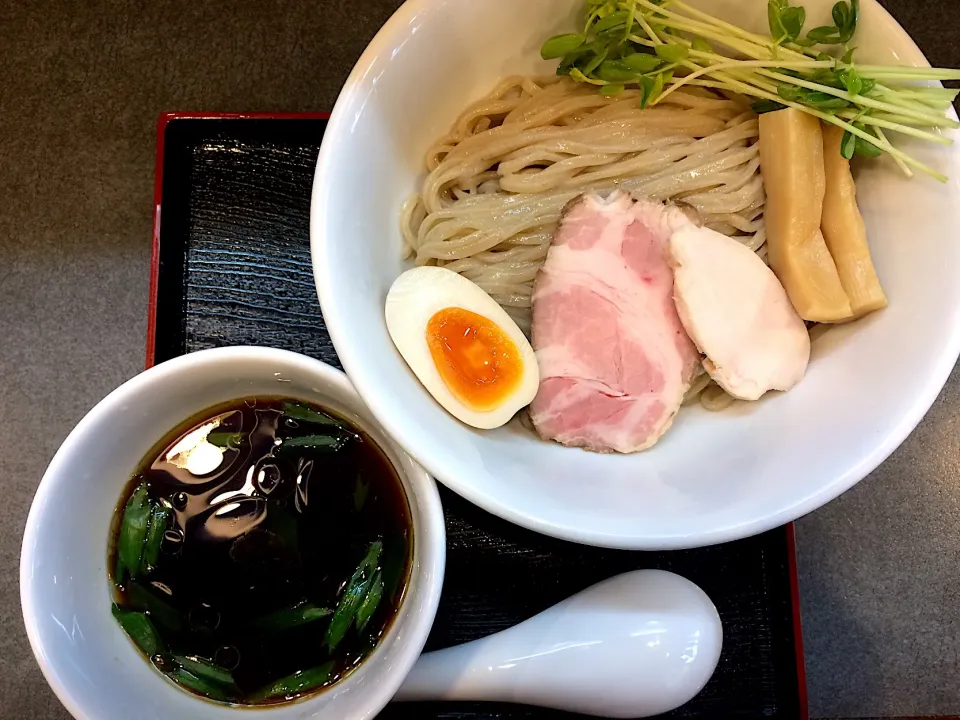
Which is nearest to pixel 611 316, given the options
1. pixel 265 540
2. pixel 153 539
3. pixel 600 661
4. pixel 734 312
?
pixel 734 312

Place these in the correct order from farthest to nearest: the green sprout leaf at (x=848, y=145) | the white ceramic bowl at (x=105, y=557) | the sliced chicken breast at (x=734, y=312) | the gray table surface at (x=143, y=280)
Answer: the gray table surface at (x=143, y=280), the sliced chicken breast at (x=734, y=312), the green sprout leaf at (x=848, y=145), the white ceramic bowl at (x=105, y=557)

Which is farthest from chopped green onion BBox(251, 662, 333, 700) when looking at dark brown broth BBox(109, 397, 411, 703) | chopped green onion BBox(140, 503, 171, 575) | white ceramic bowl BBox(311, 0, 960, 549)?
white ceramic bowl BBox(311, 0, 960, 549)

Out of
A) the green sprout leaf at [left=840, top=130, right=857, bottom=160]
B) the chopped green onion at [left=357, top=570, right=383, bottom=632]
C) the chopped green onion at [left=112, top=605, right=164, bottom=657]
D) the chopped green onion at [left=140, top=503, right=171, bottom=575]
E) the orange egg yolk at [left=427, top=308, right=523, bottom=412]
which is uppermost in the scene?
the green sprout leaf at [left=840, top=130, right=857, bottom=160]

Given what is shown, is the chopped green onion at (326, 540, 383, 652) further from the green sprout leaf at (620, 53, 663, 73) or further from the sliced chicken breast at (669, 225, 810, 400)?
the green sprout leaf at (620, 53, 663, 73)

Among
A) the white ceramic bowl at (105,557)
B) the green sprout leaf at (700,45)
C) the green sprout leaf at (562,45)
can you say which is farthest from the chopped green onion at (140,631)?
the green sprout leaf at (700,45)

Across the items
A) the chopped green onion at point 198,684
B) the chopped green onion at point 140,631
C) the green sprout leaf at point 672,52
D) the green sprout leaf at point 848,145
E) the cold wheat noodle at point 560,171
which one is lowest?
the chopped green onion at point 198,684

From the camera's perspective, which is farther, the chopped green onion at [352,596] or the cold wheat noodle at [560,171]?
the cold wheat noodle at [560,171]

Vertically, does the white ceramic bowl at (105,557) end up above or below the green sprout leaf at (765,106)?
below

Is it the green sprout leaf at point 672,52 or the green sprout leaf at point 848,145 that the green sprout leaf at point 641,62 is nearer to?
the green sprout leaf at point 672,52
